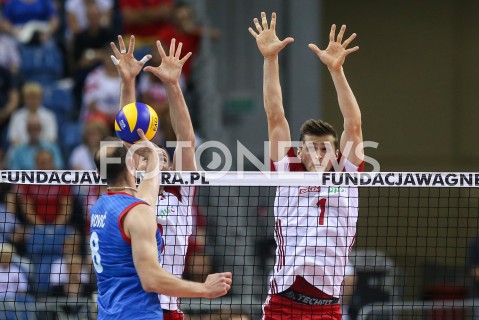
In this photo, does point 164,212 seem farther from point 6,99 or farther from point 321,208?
point 6,99

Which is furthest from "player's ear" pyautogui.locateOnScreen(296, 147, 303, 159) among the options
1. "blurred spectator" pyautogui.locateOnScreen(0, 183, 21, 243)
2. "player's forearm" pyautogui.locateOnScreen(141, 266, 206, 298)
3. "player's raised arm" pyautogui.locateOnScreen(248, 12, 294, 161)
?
"blurred spectator" pyautogui.locateOnScreen(0, 183, 21, 243)

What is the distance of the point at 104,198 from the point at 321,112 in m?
11.9

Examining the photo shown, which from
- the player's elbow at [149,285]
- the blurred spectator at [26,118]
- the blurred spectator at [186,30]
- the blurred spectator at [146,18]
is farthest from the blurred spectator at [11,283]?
the blurred spectator at [146,18]

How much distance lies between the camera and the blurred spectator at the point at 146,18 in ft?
58.6

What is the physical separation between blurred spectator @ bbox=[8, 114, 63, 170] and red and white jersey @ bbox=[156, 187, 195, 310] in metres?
6.34

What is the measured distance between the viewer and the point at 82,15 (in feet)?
59.3

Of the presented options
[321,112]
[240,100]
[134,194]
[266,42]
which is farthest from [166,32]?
[134,194]

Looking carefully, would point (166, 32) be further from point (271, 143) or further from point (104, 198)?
point (104, 198)

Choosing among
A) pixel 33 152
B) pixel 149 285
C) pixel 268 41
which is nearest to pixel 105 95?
pixel 33 152

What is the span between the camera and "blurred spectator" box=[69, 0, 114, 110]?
17375 millimetres

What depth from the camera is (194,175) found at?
927cm

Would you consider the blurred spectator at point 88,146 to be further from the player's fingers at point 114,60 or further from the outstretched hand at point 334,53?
the outstretched hand at point 334,53

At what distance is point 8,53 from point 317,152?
9.51 metres

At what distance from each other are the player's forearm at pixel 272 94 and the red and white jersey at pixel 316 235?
0.76 meters
